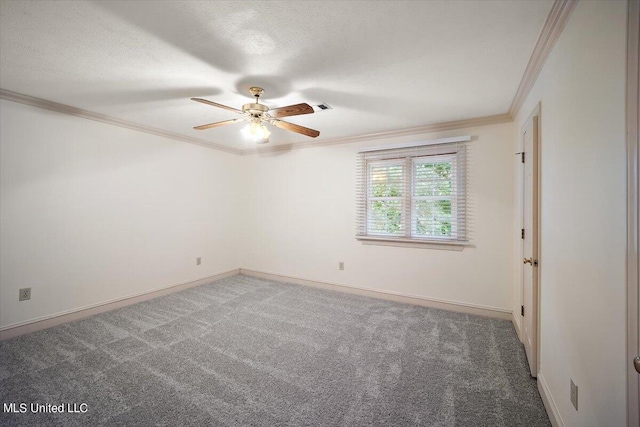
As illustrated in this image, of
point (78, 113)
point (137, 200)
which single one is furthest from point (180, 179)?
point (78, 113)

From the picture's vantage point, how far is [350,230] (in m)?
4.18

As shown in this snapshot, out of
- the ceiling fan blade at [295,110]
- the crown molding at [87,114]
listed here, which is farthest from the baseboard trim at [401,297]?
the ceiling fan blade at [295,110]

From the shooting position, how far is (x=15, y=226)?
8.89 feet

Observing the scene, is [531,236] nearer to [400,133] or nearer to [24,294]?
[400,133]

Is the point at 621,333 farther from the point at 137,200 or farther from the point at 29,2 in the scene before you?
the point at 137,200

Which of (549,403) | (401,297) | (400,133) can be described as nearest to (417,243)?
(401,297)

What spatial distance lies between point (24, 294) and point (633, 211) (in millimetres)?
4498

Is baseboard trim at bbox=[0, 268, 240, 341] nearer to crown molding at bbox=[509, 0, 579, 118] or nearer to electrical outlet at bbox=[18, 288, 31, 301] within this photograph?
electrical outlet at bbox=[18, 288, 31, 301]

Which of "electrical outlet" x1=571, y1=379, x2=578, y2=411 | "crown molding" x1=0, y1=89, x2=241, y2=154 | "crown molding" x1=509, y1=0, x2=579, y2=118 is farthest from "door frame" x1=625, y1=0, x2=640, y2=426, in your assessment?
"crown molding" x1=0, y1=89, x2=241, y2=154

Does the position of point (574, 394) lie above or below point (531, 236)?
below

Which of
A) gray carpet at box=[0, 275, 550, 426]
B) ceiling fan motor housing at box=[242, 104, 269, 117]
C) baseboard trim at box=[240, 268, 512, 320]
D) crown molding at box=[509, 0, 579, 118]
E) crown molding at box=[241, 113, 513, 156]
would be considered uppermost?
crown molding at box=[241, 113, 513, 156]

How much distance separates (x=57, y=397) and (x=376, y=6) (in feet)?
10.3

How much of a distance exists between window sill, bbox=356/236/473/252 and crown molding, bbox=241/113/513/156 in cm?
144

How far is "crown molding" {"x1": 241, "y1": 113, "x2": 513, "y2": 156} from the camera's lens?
3217mm
